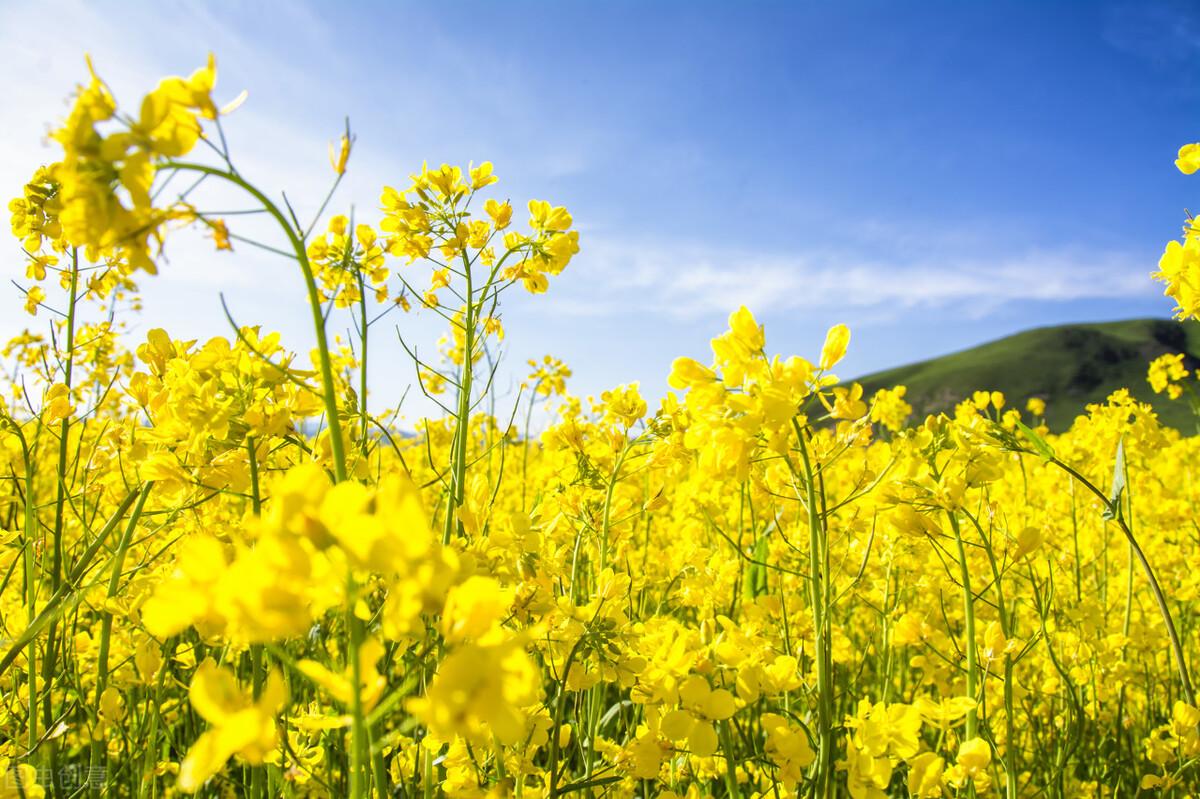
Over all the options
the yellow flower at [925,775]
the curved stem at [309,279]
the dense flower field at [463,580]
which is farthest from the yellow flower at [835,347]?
the curved stem at [309,279]

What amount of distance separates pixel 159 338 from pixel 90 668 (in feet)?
5.31

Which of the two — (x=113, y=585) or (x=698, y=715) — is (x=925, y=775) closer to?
(x=698, y=715)

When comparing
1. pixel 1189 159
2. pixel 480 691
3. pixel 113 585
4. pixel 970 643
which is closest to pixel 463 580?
pixel 480 691

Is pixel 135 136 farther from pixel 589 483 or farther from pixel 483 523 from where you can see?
pixel 589 483

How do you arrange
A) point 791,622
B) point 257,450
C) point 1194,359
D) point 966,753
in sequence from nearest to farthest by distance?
1. point 257,450
2. point 966,753
3. point 791,622
4. point 1194,359

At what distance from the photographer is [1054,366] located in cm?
7519

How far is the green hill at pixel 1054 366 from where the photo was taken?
69625 mm

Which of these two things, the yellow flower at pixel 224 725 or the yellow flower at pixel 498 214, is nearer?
the yellow flower at pixel 224 725

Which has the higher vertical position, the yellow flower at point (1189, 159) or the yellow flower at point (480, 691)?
the yellow flower at point (1189, 159)

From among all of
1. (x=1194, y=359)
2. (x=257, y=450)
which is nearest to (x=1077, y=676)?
(x=257, y=450)

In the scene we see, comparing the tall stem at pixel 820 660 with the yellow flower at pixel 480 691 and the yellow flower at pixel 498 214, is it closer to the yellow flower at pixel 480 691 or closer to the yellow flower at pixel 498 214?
the yellow flower at pixel 480 691

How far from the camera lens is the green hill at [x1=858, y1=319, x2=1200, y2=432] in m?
69.6

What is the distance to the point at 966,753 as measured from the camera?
141 cm

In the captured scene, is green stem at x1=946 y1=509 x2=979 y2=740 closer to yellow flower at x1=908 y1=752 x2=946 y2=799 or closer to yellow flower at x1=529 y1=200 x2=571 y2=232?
yellow flower at x1=908 y1=752 x2=946 y2=799
